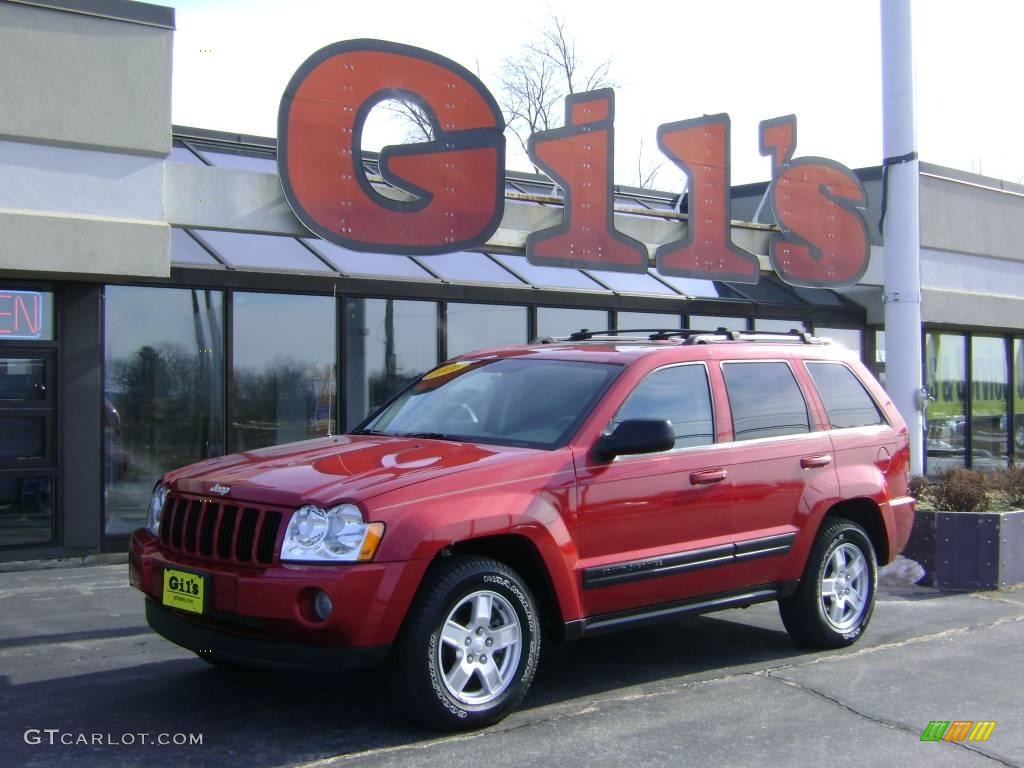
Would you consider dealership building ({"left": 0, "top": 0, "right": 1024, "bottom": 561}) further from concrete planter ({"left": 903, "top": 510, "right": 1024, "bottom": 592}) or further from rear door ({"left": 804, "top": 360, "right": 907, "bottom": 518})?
rear door ({"left": 804, "top": 360, "right": 907, "bottom": 518})

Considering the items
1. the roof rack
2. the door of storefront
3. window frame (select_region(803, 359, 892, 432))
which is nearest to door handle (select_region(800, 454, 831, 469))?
window frame (select_region(803, 359, 892, 432))

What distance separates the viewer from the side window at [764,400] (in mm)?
6363

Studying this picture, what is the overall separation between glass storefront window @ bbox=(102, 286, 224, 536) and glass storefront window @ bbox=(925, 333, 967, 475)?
12.0m

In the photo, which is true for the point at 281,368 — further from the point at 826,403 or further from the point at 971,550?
the point at 971,550

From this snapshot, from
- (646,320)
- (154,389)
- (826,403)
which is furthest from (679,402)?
(646,320)

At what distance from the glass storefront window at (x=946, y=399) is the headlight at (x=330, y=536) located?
1495 cm

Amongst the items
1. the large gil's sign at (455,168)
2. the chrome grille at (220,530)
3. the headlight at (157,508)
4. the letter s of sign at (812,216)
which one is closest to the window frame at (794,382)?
the chrome grille at (220,530)

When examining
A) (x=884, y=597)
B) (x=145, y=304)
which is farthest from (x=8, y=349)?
(x=884, y=597)

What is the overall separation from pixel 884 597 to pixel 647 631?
2599 mm

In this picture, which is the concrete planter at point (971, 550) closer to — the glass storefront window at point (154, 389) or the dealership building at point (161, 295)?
the dealership building at point (161, 295)

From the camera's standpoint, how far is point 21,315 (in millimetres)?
9836

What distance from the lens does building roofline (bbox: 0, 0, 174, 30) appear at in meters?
9.62

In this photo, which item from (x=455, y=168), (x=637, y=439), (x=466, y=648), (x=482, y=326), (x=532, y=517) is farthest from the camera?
(x=482, y=326)

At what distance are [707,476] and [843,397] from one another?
1.71m
